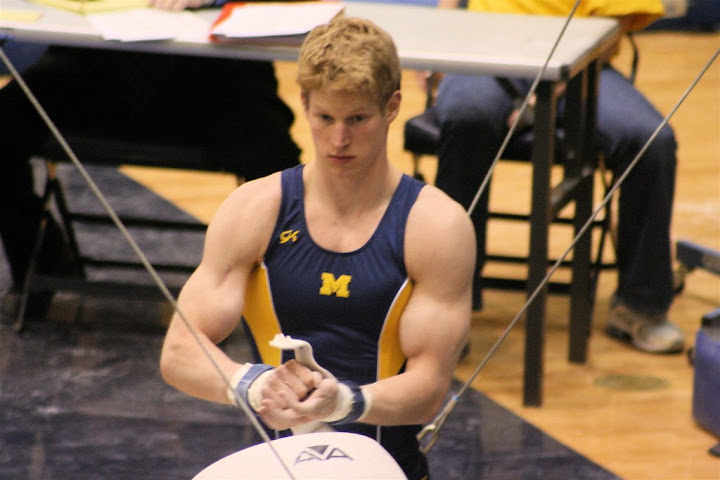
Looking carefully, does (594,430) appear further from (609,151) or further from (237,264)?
(237,264)

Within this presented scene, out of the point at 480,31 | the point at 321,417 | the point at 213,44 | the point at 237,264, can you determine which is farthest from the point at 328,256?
the point at 480,31

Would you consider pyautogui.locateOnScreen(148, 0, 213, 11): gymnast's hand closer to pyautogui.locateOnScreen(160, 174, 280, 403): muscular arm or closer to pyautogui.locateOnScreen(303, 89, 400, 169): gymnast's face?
pyautogui.locateOnScreen(160, 174, 280, 403): muscular arm

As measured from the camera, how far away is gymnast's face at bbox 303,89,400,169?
1592 millimetres

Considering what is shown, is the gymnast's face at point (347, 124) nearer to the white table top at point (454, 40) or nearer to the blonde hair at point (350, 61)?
the blonde hair at point (350, 61)

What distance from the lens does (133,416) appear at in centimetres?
302

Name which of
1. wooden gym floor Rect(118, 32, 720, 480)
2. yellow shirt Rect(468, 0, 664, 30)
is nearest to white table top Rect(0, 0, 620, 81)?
yellow shirt Rect(468, 0, 664, 30)

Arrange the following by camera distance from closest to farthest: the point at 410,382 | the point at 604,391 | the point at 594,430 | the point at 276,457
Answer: the point at 276,457 < the point at 410,382 < the point at 594,430 < the point at 604,391

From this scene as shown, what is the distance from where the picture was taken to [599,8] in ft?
11.4

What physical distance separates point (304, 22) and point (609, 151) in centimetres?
95

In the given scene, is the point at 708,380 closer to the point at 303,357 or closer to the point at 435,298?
the point at 435,298

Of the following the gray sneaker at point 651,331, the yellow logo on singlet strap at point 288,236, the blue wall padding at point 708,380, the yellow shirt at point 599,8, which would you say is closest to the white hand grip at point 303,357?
the yellow logo on singlet strap at point 288,236

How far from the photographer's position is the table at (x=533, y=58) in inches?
112

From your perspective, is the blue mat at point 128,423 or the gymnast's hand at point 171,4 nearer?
the blue mat at point 128,423

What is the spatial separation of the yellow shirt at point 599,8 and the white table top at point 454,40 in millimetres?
114
